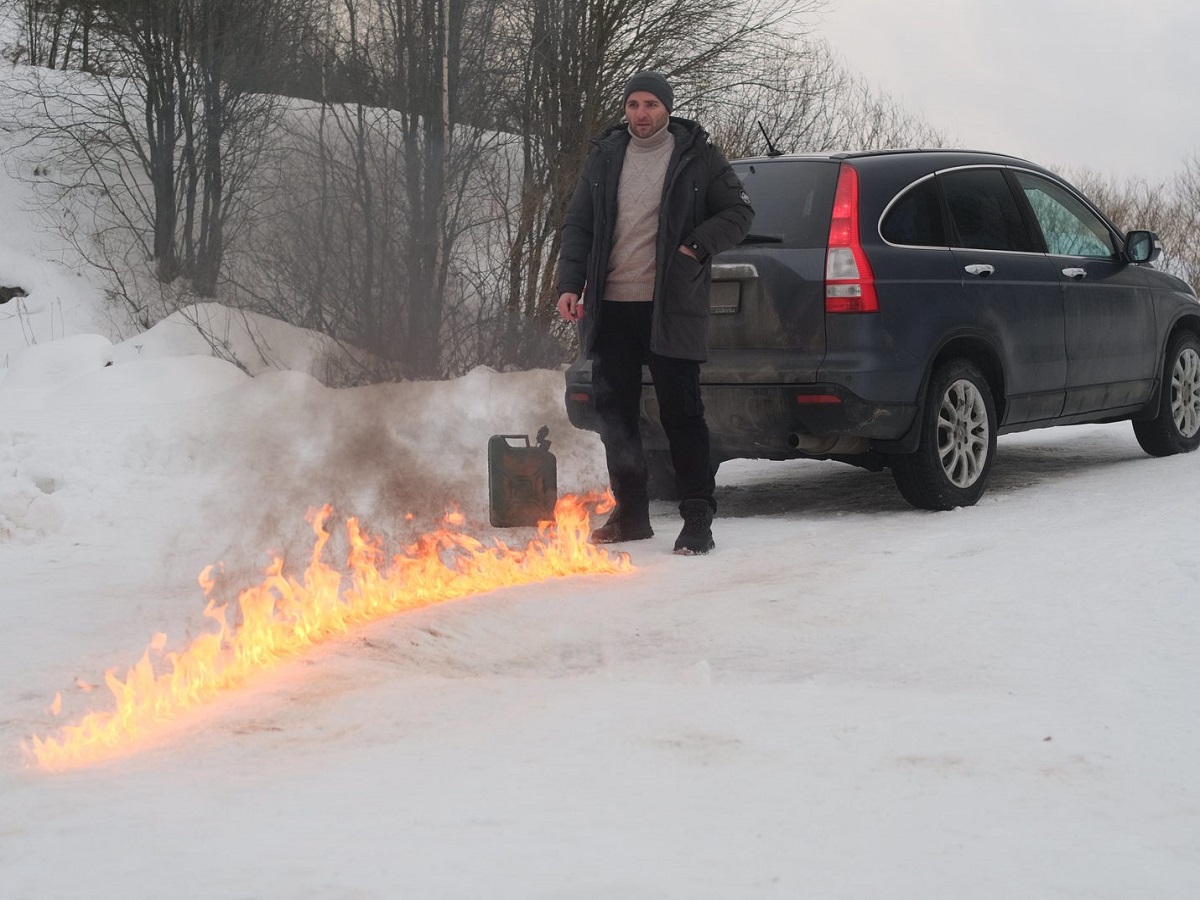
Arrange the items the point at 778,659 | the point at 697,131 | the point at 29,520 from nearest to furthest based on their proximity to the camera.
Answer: the point at 778,659 → the point at 697,131 → the point at 29,520

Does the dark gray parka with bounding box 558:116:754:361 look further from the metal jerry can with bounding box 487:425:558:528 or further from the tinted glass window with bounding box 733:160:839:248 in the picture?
the metal jerry can with bounding box 487:425:558:528

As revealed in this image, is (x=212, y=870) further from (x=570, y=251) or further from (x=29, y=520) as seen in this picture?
(x=29, y=520)

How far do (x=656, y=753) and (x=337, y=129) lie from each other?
45.8 ft

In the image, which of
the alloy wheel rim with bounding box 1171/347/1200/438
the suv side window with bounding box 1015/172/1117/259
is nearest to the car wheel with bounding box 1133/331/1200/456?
the alloy wheel rim with bounding box 1171/347/1200/438

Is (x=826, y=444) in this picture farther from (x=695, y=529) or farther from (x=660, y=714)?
(x=660, y=714)

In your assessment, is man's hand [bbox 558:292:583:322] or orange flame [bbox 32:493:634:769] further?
man's hand [bbox 558:292:583:322]

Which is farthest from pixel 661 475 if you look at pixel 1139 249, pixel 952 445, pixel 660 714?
pixel 660 714

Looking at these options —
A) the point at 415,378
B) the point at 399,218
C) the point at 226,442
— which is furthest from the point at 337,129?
the point at 226,442

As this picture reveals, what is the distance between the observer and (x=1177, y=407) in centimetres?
942

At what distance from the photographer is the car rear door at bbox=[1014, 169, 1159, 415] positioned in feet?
27.0

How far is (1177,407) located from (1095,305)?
150 centimetres

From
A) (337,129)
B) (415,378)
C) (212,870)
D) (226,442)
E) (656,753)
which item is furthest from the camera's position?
(337,129)

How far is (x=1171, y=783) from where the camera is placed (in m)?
3.32

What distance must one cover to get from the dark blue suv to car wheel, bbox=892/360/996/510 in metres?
0.01
